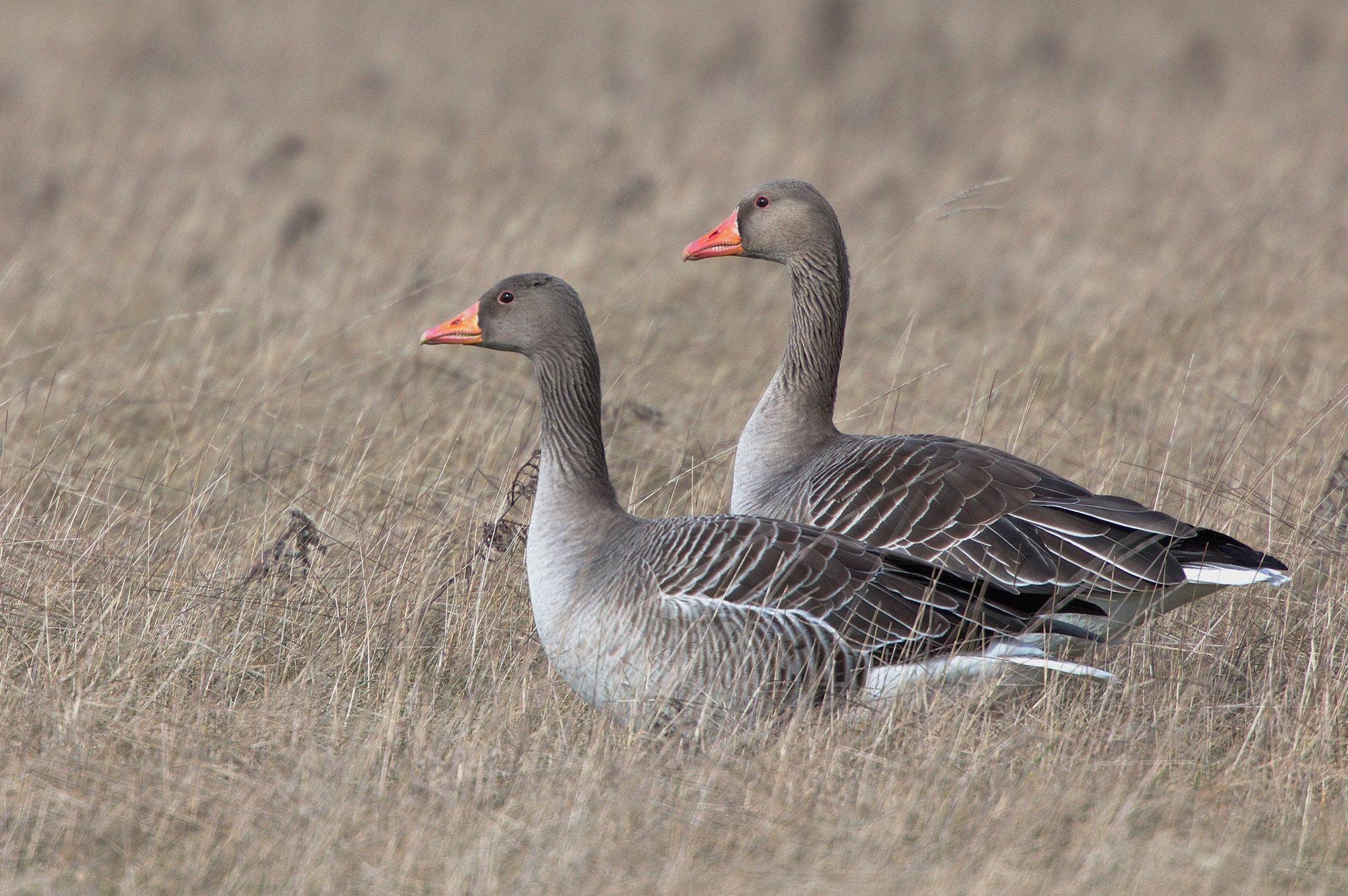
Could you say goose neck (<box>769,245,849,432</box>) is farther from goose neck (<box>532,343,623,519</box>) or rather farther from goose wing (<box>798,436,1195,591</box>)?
goose neck (<box>532,343,623,519</box>)

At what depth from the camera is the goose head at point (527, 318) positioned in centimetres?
530

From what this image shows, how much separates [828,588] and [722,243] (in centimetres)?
227

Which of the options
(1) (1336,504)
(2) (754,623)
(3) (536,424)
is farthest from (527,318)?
(1) (1336,504)

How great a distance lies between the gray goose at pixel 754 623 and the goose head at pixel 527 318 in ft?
2.66

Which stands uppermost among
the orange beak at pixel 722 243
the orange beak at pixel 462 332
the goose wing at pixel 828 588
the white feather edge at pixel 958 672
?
the orange beak at pixel 722 243

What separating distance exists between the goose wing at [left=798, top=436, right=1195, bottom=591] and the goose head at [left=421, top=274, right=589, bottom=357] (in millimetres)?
1057

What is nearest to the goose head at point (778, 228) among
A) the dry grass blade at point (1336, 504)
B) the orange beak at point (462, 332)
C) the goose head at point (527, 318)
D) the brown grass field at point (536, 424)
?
the brown grass field at point (536, 424)

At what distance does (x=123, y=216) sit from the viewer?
11.4 m

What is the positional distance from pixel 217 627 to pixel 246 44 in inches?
583

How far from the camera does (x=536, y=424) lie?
7.54 meters

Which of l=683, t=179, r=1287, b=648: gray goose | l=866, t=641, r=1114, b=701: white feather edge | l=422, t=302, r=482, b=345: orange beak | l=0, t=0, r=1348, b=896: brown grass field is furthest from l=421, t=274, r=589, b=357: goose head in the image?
l=866, t=641, r=1114, b=701: white feather edge

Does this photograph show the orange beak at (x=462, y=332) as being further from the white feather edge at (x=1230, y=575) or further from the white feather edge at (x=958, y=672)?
the white feather edge at (x=1230, y=575)

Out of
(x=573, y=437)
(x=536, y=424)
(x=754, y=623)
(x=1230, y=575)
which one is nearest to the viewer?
(x=754, y=623)

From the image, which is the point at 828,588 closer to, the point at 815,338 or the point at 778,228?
the point at 815,338
